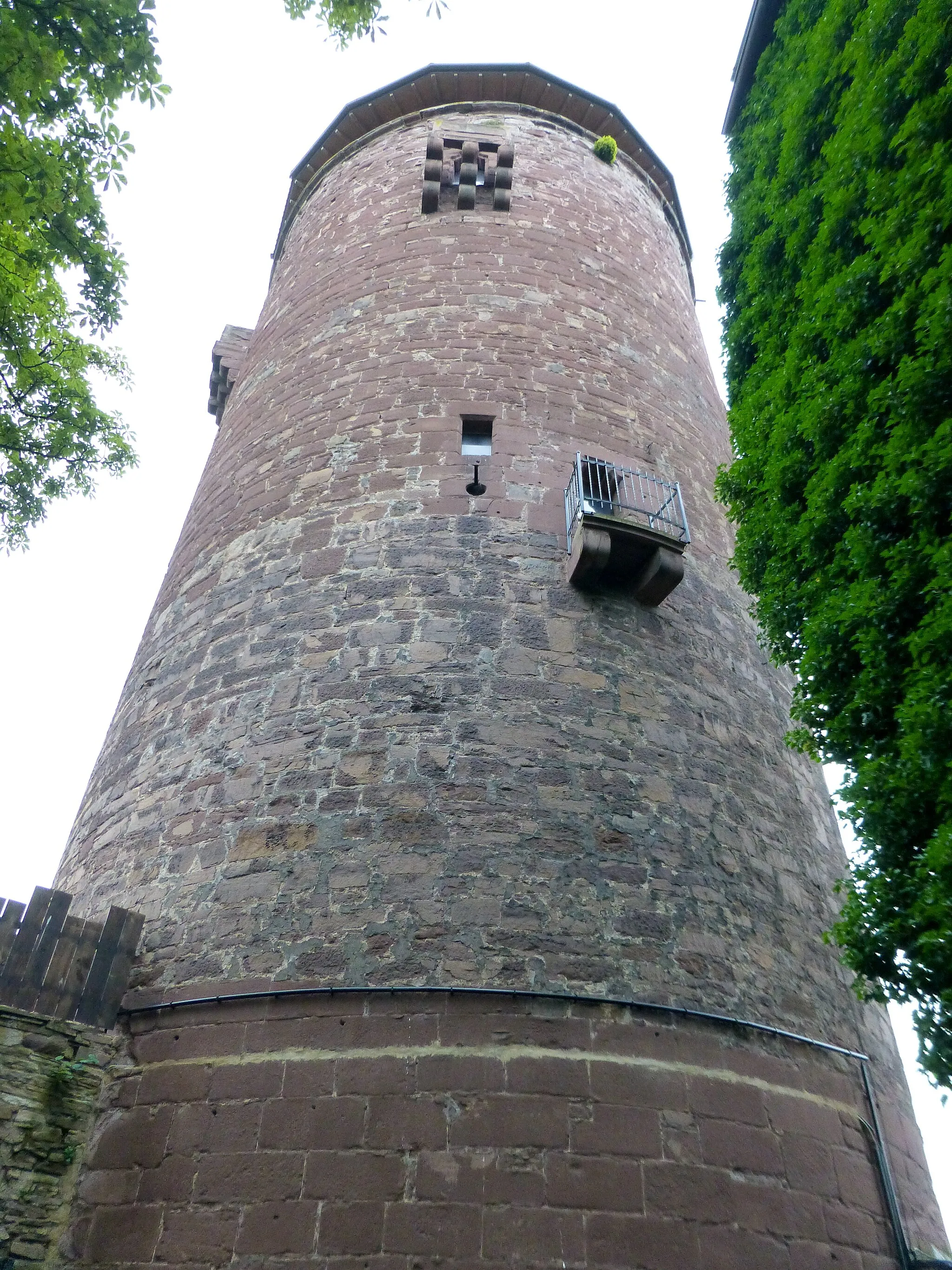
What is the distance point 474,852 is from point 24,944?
2.83 m

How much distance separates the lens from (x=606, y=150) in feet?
40.8

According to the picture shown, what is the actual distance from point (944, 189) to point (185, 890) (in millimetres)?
6045

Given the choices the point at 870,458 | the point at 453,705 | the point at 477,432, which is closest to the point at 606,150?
the point at 477,432

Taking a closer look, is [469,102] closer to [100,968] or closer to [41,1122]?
[100,968]

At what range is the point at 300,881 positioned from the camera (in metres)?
5.59

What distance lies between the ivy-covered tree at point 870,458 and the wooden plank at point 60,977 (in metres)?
4.43

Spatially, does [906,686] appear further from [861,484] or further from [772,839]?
[772,839]

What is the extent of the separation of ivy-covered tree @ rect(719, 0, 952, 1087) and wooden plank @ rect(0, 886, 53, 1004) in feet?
15.4

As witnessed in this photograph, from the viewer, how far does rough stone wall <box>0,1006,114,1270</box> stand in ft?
15.9

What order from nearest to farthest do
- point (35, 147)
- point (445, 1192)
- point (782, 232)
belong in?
point (445, 1192) < point (35, 147) < point (782, 232)

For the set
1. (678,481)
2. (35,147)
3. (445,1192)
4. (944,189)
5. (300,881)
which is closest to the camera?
(445,1192)

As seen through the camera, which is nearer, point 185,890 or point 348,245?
point 185,890

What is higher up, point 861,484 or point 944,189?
point 944,189

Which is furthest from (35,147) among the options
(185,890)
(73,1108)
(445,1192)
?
(445,1192)
